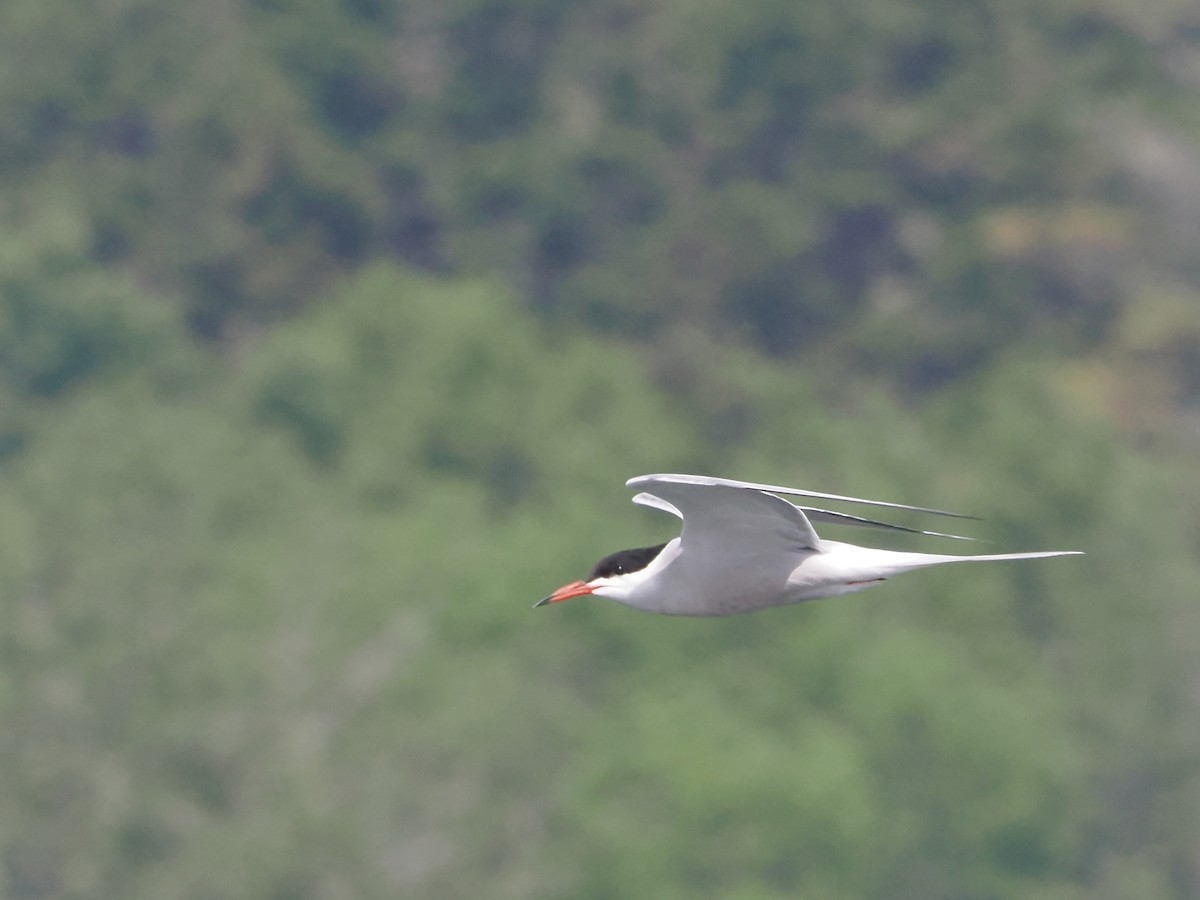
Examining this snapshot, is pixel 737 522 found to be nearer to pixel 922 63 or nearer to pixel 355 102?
pixel 922 63

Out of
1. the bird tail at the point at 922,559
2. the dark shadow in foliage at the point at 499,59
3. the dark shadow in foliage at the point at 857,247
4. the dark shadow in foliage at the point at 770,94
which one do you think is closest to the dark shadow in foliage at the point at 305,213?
the dark shadow in foliage at the point at 499,59

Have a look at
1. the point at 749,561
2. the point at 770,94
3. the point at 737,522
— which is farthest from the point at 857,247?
the point at 737,522

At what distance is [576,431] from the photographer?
54500mm

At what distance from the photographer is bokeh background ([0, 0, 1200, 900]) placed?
3612 centimetres

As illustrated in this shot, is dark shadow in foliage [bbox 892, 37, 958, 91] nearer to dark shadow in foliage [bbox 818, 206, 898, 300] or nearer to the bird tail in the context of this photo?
dark shadow in foliage [bbox 818, 206, 898, 300]

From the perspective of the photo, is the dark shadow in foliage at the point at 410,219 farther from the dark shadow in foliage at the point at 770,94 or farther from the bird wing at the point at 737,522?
the bird wing at the point at 737,522

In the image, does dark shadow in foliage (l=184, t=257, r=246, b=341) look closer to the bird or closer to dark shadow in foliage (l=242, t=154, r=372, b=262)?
dark shadow in foliage (l=242, t=154, r=372, b=262)

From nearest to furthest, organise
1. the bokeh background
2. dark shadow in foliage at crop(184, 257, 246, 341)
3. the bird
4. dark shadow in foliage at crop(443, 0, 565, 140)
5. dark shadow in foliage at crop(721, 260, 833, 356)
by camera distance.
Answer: the bird → the bokeh background → dark shadow in foliage at crop(721, 260, 833, 356) → dark shadow in foliage at crop(184, 257, 246, 341) → dark shadow in foliage at crop(443, 0, 565, 140)

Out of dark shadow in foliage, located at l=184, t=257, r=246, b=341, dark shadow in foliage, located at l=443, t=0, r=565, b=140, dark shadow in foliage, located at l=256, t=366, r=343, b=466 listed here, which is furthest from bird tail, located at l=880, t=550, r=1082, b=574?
dark shadow in foliage, located at l=443, t=0, r=565, b=140

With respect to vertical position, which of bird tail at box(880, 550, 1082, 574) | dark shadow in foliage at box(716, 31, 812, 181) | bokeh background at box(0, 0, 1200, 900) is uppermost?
dark shadow in foliage at box(716, 31, 812, 181)

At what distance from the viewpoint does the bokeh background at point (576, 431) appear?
119ft

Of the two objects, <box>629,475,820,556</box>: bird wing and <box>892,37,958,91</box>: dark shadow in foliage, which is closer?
<box>629,475,820,556</box>: bird wing

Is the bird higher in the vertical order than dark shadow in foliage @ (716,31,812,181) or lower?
lower

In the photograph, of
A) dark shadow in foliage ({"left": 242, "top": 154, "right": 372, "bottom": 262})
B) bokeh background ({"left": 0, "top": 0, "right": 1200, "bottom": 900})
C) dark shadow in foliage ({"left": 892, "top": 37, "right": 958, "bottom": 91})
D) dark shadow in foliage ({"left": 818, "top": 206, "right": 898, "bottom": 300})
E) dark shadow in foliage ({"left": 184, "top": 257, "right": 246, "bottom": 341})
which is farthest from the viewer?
dark shadow in foliage ({"left": 892, "top": 37, "right": 958, "bottom": 91})
